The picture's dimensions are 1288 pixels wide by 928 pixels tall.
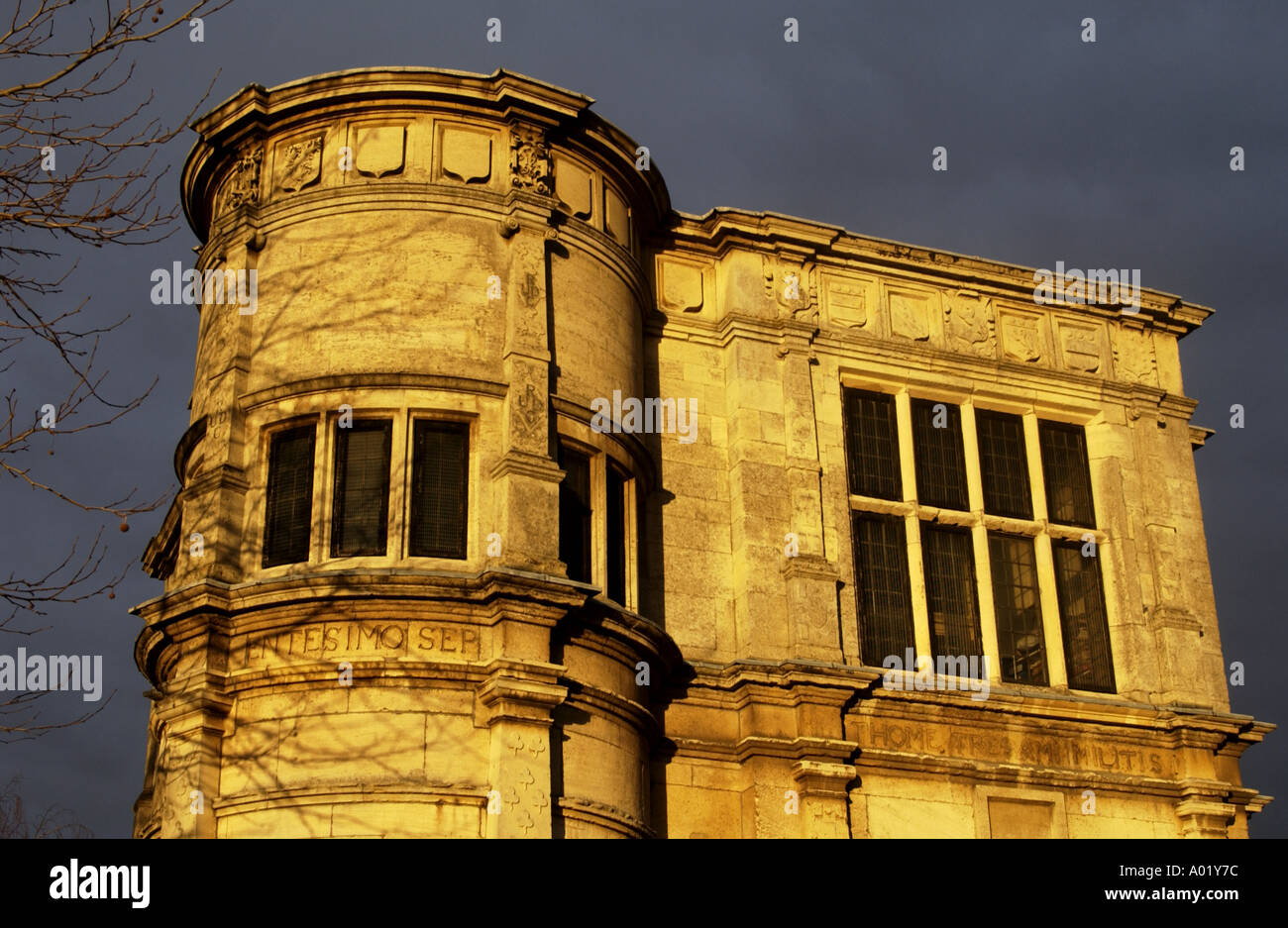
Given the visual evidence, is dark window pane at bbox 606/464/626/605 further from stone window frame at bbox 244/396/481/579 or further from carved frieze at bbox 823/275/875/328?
carved frieze at bbox 823/275/875/328

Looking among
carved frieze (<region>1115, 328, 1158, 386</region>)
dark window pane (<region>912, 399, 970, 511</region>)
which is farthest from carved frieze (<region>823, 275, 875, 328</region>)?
carved frieze (<region>1115, 328, 1158, 386</region>)

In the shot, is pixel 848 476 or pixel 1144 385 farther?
pixel 1144 385

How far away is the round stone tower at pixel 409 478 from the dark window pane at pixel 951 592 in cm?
459

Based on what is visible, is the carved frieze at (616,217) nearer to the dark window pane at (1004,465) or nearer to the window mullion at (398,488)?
the window mullion at (398,488)

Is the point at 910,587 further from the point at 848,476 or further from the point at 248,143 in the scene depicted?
the point at 248,143

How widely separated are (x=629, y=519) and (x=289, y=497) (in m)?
4.40

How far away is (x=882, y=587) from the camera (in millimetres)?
Answer: 22297

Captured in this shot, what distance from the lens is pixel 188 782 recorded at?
1758 centimetres

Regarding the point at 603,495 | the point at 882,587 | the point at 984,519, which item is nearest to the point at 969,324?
the point at 984,519

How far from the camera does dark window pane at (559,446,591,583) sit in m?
19.8

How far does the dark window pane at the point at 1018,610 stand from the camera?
22.7 m

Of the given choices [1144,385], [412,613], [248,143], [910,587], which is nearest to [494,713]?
[412,613]

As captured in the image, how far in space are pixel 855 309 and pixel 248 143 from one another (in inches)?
360

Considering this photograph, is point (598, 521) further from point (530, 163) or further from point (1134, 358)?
point (1134, 358)
